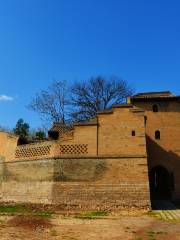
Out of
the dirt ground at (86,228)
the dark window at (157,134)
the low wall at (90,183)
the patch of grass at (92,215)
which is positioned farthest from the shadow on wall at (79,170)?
the dark window at (157,134)

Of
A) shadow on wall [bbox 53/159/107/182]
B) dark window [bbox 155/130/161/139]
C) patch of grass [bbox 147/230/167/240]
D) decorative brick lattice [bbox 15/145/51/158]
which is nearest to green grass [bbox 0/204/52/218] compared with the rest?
shadow on wall [bbox 53/159/107/182]

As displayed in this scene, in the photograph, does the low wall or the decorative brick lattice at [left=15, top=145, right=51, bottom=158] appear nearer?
the low wall

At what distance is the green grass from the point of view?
13495 mm

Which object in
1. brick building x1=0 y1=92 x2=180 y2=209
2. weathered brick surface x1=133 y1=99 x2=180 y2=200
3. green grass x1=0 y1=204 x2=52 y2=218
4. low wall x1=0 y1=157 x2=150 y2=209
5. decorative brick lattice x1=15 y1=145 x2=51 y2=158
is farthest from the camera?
weathered brick surface x1=133 y1=99 x2=180 y2=200

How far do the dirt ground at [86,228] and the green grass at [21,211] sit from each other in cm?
67

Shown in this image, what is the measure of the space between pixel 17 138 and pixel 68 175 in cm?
432

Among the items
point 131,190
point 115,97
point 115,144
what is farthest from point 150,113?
point 115,97

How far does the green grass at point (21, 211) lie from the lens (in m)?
13.5

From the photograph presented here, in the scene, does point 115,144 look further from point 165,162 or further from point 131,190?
point 165,162

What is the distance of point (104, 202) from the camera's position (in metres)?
14.9

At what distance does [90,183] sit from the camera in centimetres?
1536

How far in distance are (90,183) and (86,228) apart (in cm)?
483

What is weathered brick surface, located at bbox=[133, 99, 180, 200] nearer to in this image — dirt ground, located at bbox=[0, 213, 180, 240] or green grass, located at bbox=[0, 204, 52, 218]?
dirt ground, located at bbox=[0, 213, 180, 240]

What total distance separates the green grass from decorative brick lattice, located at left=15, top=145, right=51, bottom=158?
274 cm
